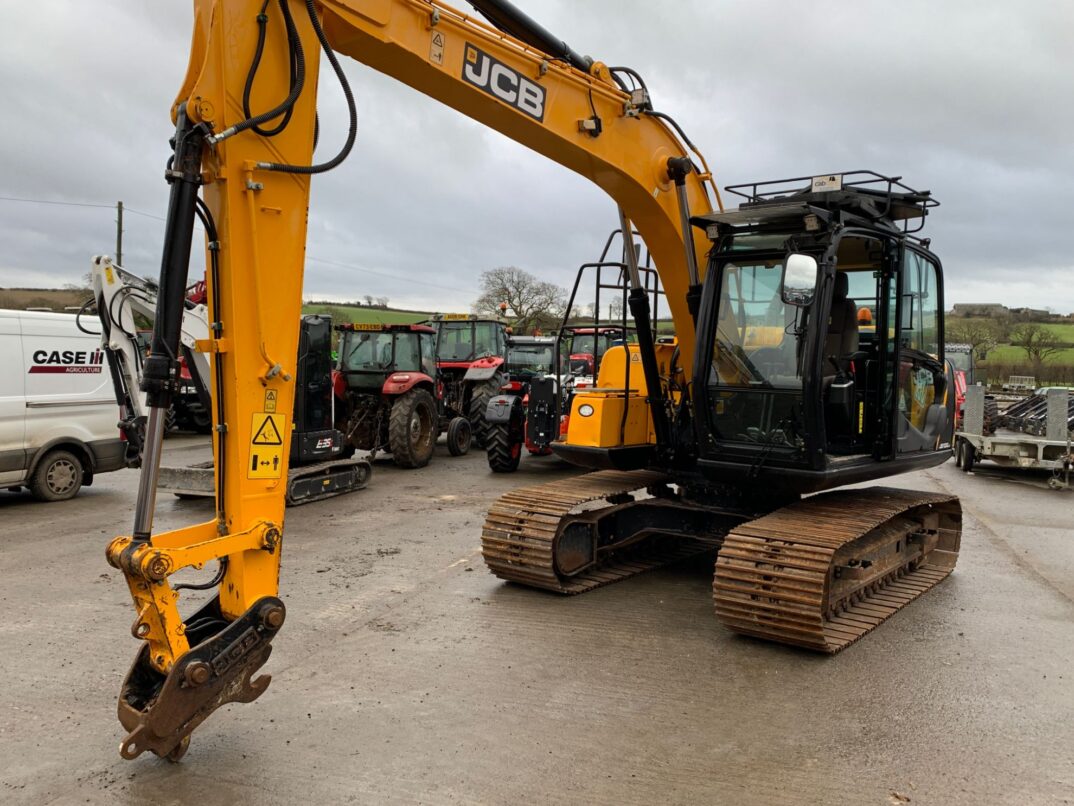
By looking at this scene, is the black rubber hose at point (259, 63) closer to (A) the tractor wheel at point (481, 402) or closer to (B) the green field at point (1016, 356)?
(A) the tractor wheel at point (481, 402)

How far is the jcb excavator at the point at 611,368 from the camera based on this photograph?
10.7 feet

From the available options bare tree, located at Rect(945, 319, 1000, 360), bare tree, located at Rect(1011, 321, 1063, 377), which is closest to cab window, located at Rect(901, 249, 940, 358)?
bare tree, located at Rect(1011, 321, 1063, 377)

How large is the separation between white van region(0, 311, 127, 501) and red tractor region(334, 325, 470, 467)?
3388 millimetres

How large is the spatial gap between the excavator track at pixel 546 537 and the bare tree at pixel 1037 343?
29.6m

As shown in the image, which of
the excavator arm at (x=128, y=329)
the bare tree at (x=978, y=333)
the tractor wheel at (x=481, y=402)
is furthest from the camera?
the bare tree at (x=978, y=333)

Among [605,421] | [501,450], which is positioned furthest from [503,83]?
[501,450]

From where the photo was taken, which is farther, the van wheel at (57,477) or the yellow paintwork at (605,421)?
the van wheel at (57,477)

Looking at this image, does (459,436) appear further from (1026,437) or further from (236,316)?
(236,316)

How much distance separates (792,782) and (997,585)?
4.06 meters

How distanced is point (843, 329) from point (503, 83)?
2906 mm

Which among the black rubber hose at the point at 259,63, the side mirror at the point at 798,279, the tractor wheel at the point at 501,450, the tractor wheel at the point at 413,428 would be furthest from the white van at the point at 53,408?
the side mirror at the point at 798,279

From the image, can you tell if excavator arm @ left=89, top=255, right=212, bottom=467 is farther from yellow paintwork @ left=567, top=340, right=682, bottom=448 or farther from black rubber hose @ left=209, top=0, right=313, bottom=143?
black rubber hose @ left=209, top=0, right=313, bottom=143

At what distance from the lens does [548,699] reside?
412 cm

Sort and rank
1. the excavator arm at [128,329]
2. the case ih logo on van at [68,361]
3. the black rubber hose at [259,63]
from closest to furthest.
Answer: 1. the black rubber hose at [259,63]
2. the excavator arm at [128,329]
3. the case ih logo on van at [68,361]
